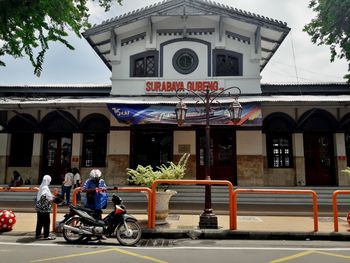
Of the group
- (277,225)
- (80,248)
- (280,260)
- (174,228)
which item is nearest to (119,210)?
(80,248)

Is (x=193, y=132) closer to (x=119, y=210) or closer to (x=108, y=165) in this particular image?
(x=108, y=165)

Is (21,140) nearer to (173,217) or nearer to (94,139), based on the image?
(94,139)

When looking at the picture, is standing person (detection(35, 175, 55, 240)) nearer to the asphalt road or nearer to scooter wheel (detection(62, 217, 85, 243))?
the asphalt road

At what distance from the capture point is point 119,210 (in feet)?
26.6

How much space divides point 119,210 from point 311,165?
11998mm

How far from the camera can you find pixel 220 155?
16500 mm

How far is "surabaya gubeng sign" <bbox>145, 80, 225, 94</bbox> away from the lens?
53.7 feet

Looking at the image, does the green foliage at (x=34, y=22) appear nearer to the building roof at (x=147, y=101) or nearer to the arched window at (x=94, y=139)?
the building roof at (x=147, y=101)

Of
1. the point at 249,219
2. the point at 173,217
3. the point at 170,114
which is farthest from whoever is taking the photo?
the point at 170,114

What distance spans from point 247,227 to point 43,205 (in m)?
5.63

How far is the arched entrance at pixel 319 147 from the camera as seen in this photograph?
16625 millimetres

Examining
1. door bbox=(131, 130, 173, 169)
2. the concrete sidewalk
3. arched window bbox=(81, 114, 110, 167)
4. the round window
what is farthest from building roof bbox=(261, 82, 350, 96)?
arched window bbox=(81, 114, 110, 167)

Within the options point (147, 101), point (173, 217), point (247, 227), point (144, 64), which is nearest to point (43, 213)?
point (173, 217)

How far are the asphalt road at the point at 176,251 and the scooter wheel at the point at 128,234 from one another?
0.18m
